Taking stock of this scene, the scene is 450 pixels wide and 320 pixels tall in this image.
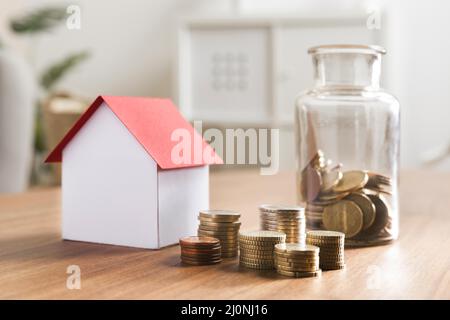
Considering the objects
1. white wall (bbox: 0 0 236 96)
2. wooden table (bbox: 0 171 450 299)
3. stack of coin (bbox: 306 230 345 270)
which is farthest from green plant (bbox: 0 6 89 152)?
stack of coin (bbox: 306 230 345 270)

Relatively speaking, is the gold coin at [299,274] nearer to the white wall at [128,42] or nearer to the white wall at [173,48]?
the white wall at [173,48]

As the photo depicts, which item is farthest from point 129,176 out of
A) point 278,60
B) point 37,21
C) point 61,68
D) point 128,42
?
point 128,42

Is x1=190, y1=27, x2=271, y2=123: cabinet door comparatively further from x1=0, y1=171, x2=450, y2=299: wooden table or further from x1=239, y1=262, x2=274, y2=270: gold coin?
x1=239, y1=262, x2=274, y2=270: gold coin

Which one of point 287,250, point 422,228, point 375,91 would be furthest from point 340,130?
point 287,250

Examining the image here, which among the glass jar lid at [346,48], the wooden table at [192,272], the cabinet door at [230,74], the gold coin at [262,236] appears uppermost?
the cabinet door at [230,74]

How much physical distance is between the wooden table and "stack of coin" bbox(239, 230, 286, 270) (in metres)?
0.02

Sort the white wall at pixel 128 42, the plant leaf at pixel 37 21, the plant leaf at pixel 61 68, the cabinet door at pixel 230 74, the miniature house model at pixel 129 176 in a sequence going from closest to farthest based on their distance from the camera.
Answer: the miniature house model at pixel 129 176
the plant leaf at pixel 37 21
the plant leaf at pixel 61 68
the cabinet door at pixel 230 74
the white wall at pixel 128 42

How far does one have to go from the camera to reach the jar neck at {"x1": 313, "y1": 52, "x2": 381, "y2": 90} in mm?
975

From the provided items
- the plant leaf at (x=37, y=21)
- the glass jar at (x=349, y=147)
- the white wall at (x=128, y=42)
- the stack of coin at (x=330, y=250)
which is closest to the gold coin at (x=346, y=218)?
the glass jar at (x=349, y=147)

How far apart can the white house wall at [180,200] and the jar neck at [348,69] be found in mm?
230

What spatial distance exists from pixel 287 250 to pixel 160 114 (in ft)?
1.15

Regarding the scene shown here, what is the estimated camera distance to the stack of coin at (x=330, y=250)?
771 mm

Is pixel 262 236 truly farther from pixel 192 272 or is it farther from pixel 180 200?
pixel 180 200

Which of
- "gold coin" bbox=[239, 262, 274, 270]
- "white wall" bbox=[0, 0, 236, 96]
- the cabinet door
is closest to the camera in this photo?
"gold coin" bbox=[239, 262, 274, 270]
